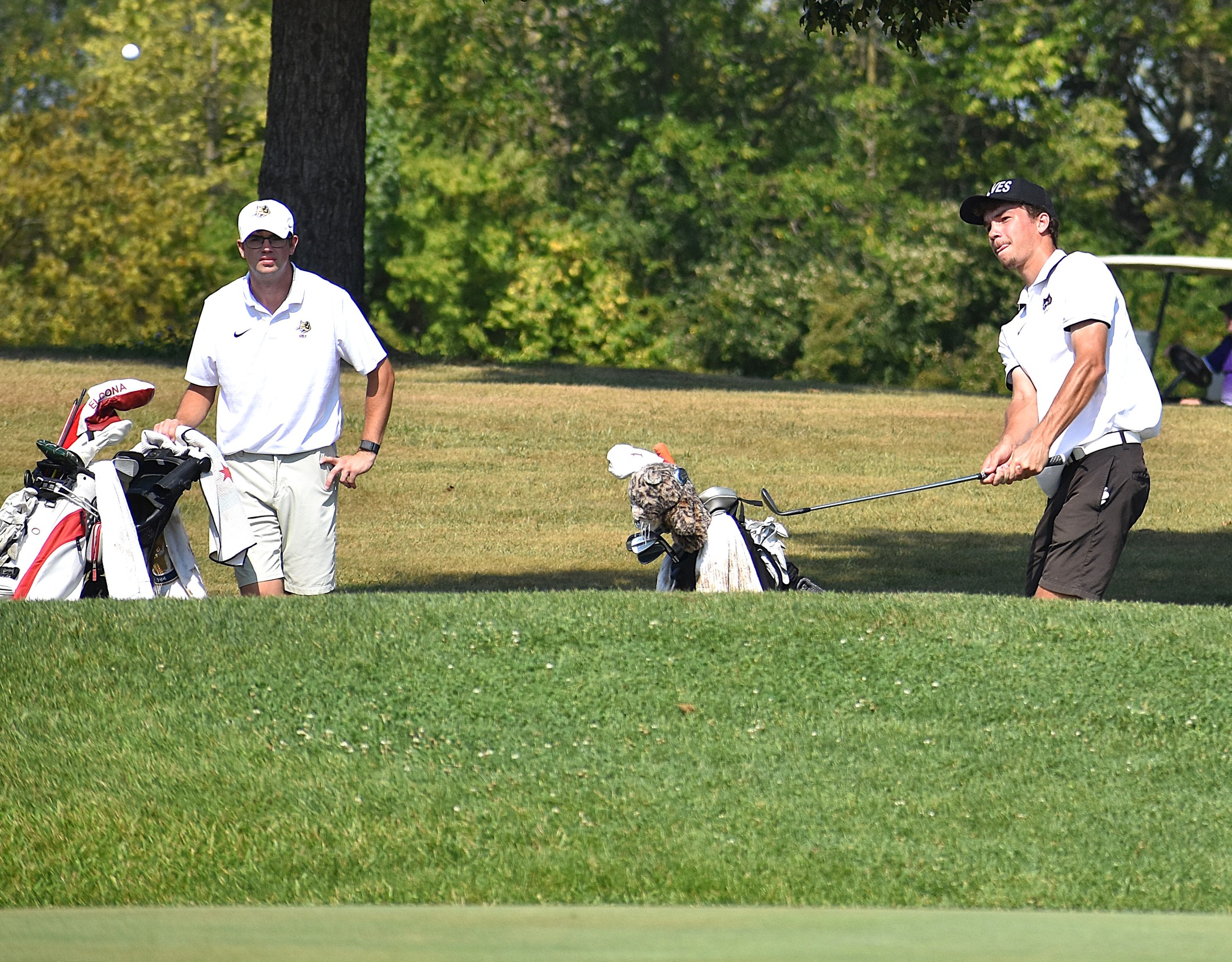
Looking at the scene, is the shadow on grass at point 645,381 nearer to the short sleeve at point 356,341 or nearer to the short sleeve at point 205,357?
the short sleeve at point 356,341

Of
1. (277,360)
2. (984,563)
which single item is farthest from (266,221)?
(984,563)

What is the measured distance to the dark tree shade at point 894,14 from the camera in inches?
382

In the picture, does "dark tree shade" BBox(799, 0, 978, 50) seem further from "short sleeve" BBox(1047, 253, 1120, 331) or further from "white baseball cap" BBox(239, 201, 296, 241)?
"white baseball cap" BBox(239, 201, 296, 241)

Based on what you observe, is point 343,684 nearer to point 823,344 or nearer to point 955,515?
point 955,515

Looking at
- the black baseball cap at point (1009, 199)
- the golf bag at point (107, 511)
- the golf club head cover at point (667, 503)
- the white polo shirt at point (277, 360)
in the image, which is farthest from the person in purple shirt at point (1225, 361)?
the golf bag at point (107, 511)

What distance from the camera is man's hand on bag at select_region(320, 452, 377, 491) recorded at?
6453mm

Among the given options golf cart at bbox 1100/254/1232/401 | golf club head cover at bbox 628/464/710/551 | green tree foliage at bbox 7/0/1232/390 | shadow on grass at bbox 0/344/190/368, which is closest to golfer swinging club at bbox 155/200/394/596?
golf club head cover at bbox 628/464/710/551

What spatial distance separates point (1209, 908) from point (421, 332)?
36396 mm

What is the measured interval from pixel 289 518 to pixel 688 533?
60.0 inches

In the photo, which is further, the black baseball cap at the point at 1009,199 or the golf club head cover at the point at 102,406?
the golf club head cover at the point at 102,406

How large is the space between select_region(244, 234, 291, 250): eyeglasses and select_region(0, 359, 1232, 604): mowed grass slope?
3987 millimetres

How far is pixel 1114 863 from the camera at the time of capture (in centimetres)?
461

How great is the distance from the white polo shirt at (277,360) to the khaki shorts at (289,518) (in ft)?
0.19

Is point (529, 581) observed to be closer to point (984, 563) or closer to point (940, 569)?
point (940, 569)
